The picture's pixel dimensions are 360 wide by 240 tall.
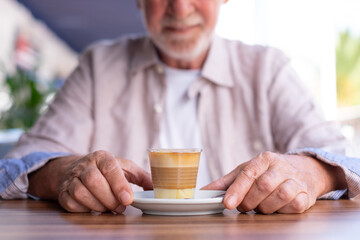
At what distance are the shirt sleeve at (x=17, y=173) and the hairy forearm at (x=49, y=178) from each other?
2 centimetres

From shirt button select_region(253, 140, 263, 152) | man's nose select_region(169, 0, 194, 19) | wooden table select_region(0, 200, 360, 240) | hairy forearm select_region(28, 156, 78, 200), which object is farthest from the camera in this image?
shirt button select_region(253, 140, 263, 152)

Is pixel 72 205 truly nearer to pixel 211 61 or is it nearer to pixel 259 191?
pixel 259 191

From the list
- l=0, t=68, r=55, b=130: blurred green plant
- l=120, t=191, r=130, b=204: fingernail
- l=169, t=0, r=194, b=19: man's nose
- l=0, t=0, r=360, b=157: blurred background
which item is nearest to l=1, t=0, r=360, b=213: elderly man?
l=169, t=0, r=194, b=19: man's nose

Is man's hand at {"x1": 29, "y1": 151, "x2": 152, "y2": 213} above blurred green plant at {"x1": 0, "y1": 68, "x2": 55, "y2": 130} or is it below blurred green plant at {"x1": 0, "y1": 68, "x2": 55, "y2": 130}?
above

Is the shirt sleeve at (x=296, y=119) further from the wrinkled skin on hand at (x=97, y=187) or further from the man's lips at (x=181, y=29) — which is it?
the wrinkled skin on hand at (x=97, y=187)

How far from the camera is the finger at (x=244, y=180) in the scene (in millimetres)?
1037

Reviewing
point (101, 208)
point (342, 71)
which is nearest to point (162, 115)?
point (101, 208)

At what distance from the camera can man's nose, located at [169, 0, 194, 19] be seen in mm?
1975

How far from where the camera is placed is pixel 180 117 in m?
2.16

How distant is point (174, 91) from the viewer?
2.21 m

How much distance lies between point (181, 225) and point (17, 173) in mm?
695

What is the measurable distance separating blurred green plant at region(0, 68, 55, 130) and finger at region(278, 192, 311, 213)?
5.23 metres

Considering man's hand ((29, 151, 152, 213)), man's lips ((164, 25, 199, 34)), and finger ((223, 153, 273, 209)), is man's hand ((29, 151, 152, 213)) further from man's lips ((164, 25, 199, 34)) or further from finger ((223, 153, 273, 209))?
man's lips ((164, 25, 199, 34))

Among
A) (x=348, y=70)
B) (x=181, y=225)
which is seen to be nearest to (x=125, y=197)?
(x=181, y=225)
